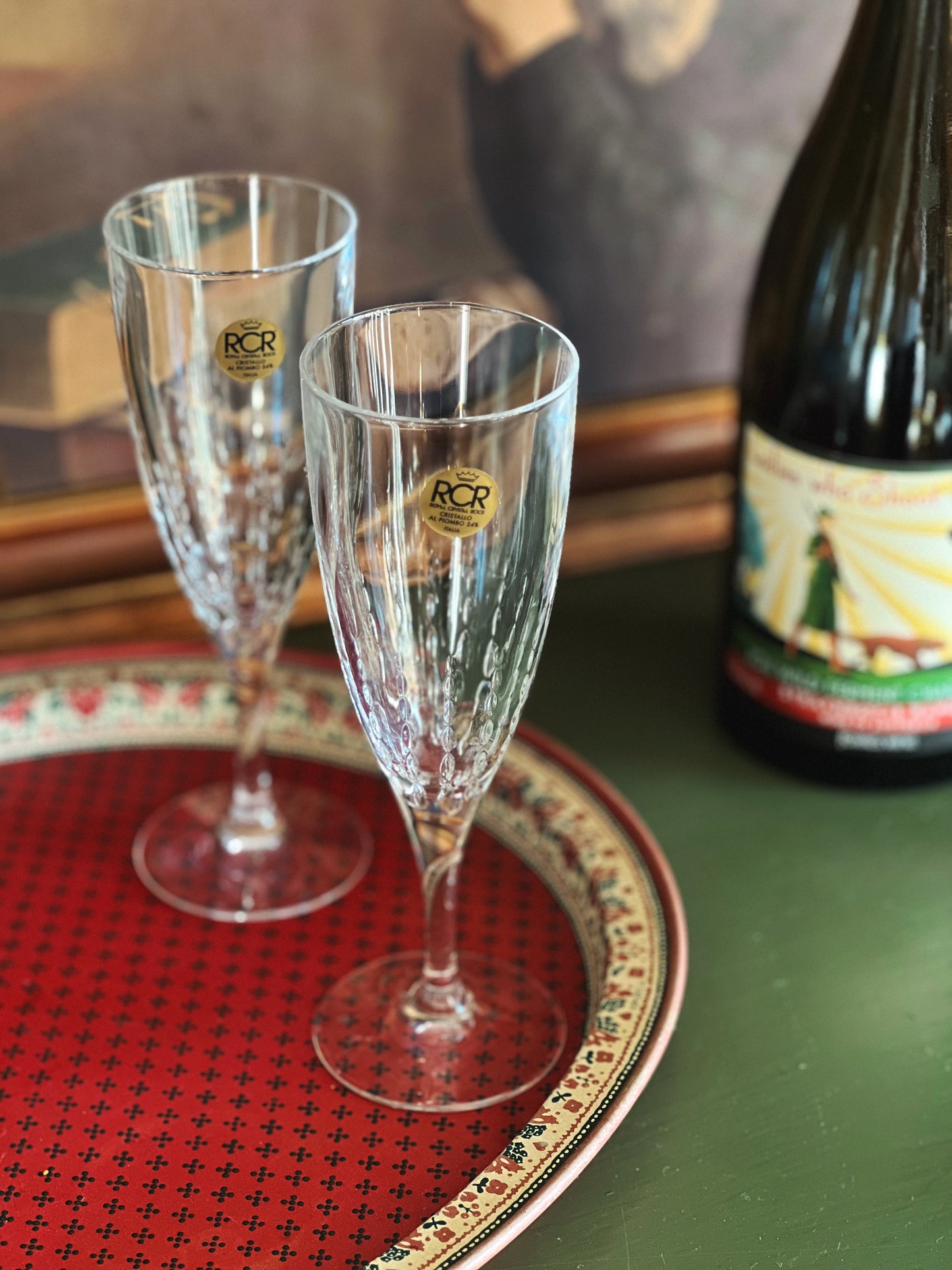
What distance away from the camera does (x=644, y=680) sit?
65 centimetres

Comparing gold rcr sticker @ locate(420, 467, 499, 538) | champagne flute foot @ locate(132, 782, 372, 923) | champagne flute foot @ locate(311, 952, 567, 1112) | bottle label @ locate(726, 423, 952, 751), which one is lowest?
champagne flute foot @ locate(132, 782, 372, 923)

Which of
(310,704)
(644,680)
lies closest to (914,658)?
(644,680)

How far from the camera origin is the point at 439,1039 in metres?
0.47

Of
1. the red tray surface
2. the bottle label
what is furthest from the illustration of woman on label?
the red tray surface

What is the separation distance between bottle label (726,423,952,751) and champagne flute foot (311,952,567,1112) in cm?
17

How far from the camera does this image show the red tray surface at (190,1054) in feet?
1.33

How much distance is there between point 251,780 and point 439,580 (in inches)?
8.0

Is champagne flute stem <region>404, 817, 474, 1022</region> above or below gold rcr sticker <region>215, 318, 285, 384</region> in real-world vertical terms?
below

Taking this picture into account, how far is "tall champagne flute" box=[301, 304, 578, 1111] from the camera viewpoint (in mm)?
376

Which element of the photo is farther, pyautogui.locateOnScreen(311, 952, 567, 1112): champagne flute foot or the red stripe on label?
the red stripe on label

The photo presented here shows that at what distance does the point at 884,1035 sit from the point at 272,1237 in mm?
208

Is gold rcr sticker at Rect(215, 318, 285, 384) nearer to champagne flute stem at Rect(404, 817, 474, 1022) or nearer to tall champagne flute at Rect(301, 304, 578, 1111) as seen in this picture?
tall champagne flute at Rect(301, 304, 578, 1111)

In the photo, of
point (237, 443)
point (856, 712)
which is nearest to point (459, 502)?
point (237, 443)

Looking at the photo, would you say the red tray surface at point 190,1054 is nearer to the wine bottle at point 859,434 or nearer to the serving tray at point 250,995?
→ the serving tray at point 250,995
